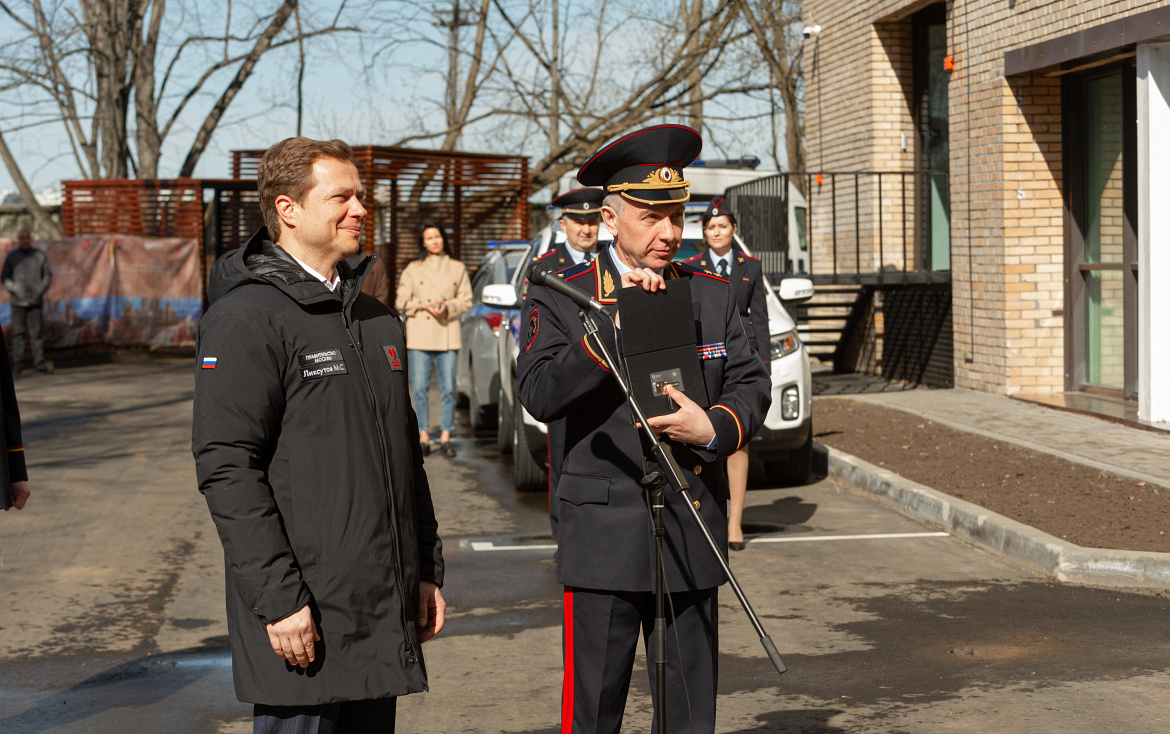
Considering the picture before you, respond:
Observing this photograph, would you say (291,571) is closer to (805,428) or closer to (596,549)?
(596,549)

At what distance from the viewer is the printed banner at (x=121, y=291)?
922 inches

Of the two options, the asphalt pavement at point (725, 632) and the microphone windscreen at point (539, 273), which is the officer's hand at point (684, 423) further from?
the asphalt pavement at point (725, 632)

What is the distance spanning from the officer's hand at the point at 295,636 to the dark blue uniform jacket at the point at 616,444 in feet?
2.64

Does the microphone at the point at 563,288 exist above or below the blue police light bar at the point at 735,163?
below

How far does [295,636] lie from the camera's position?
2.82 meters

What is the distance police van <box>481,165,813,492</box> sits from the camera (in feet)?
30.8

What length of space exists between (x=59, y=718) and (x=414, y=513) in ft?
8.64

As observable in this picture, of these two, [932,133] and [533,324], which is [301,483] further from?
[932,133]

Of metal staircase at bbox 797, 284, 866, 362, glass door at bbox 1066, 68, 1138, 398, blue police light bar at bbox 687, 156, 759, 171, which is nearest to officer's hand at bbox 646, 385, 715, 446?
glass door at bbox 1066, 68, 1138, 398

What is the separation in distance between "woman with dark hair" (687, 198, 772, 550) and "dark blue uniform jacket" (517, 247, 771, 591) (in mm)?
3965

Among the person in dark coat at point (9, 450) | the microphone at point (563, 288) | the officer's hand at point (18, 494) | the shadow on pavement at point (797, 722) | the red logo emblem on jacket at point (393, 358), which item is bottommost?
the shadow on pavement at point (797, 722)

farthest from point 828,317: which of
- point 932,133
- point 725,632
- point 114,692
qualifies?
point 114,692

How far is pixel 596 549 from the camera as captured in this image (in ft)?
11.1

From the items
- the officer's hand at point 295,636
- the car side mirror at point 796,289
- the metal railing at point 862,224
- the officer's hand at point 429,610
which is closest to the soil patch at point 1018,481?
the car side mirror at point 796,289
